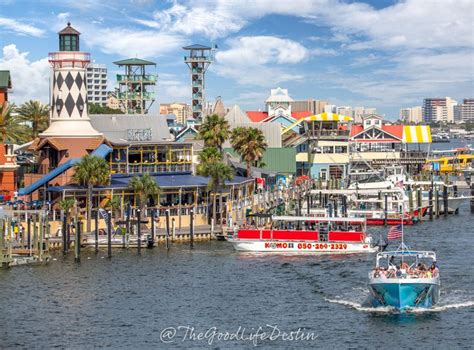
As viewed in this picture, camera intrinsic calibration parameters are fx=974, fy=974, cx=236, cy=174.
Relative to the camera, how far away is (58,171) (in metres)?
97.8

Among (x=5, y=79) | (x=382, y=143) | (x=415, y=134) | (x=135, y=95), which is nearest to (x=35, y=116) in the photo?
(x=5, y=79)

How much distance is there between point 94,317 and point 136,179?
1406 inches

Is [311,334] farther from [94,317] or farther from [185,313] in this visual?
[94,317]

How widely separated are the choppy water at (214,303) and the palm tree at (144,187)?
865 centimetres

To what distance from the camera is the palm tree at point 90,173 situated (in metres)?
91.7

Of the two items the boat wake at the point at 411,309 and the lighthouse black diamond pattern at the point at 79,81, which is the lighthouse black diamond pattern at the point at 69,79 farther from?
the boat wake at the point at 411,309

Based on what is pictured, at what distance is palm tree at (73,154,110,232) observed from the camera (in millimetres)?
91688

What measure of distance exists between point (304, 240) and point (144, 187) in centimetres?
1714

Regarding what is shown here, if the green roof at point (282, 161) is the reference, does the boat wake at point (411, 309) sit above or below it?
below

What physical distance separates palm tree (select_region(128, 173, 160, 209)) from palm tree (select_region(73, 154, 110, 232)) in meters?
2.91

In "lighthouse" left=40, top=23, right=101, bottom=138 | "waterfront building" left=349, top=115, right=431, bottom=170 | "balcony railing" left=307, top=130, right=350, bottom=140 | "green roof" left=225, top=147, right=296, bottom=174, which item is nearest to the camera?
"lighthouse" left=40, top=23, right=101, bottom=138

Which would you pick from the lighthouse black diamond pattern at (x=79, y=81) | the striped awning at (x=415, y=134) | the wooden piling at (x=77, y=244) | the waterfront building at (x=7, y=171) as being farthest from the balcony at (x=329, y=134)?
the wooden piling at (x=77, y=244)

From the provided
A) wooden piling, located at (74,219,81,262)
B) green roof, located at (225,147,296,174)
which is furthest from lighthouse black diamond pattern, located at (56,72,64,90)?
green roof, located at (225,147,296,174)

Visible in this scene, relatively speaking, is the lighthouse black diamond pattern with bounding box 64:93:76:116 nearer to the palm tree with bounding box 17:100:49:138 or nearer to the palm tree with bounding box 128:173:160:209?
the palm tree with bounding box 128:173:160:209
